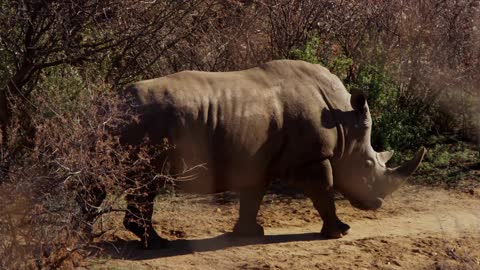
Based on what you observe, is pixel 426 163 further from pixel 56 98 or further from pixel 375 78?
pixel 56 98

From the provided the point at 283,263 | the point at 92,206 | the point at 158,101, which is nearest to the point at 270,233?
the point at 283,263

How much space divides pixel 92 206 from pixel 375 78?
598 cm

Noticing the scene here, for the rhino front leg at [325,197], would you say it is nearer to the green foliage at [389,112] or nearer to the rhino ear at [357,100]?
the rhino ear at [357,100]

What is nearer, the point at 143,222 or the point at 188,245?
the point at 143,222

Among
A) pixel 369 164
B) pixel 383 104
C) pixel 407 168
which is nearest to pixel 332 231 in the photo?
pixel 369 164

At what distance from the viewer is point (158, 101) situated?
889 cm

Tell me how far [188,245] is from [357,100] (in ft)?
7.88

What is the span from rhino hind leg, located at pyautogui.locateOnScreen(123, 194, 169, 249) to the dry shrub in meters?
0.89

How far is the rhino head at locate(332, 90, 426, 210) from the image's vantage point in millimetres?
9977

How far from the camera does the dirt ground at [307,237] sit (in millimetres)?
8859

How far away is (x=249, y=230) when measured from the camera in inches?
389

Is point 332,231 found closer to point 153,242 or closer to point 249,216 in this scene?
point 249,216

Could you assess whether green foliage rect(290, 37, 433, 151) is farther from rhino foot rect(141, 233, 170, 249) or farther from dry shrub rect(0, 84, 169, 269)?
dry shrub rect(0, 84, 169, 269)

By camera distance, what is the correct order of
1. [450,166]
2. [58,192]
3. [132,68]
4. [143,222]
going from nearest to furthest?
[58,192] < [143,222] < [132,68] < [450,166]
